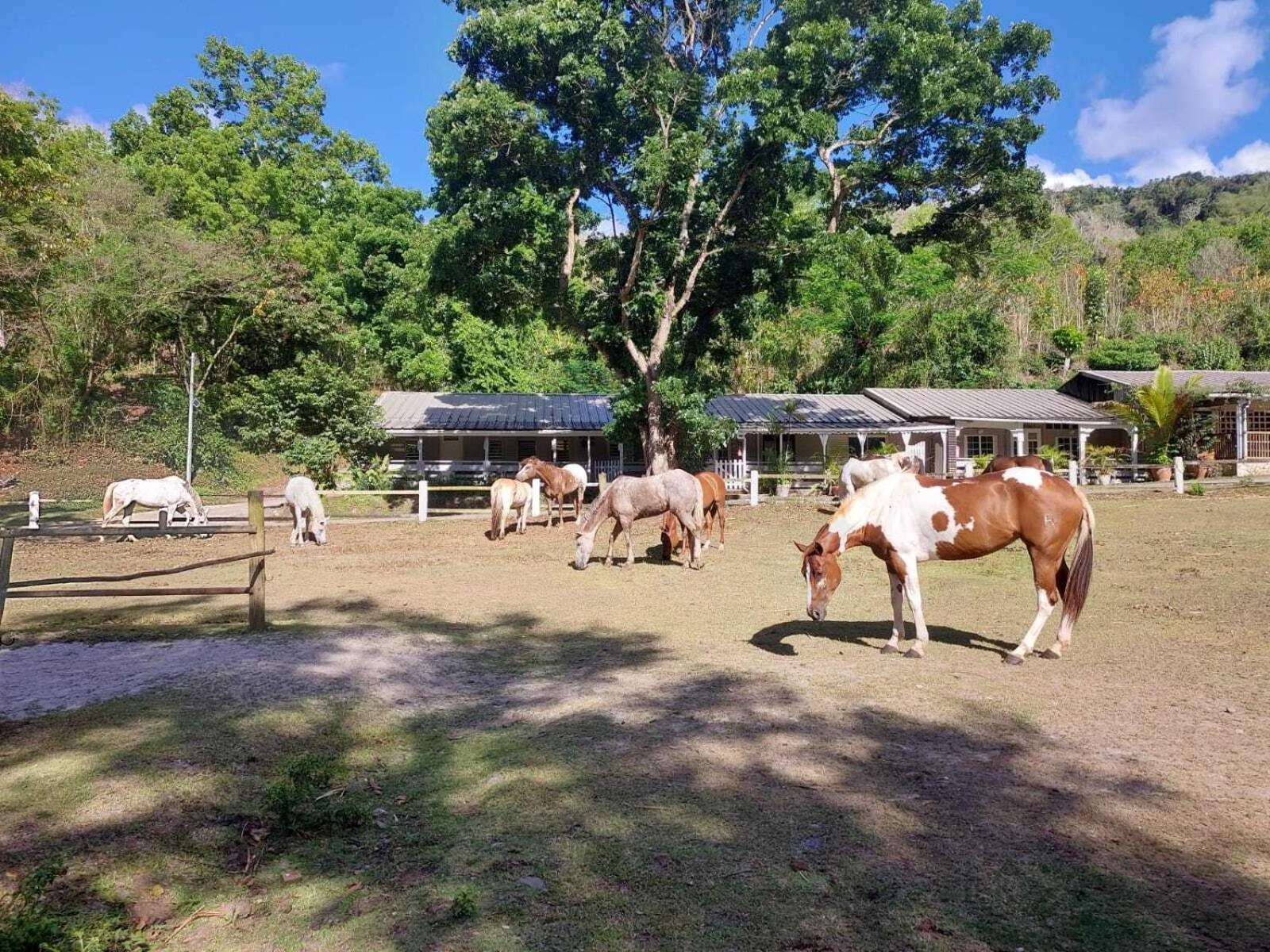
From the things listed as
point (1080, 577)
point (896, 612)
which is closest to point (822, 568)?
point (896, 612)

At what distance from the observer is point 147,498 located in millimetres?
17312

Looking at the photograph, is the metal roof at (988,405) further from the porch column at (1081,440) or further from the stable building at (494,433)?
the stable building at (494,433)

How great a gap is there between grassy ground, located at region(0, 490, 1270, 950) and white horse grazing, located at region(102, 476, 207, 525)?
8.91 m

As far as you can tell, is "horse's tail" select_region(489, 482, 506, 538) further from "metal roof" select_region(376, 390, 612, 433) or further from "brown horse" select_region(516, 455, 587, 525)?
"metal roof" select_region(376, 390, 612, 433)

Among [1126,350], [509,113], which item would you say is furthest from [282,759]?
[1126,350]

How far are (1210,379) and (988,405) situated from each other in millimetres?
8982

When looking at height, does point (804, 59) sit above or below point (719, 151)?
above

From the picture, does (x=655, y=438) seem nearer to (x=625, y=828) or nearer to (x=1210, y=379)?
(x=625, y=828)

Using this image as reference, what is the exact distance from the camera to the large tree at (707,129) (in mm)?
18859

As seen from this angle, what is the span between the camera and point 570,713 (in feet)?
19.3

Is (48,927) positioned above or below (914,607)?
below

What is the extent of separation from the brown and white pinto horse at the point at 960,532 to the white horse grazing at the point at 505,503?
1024 cm

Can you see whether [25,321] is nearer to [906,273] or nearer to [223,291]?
[223,291]

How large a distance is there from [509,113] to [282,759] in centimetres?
1701
